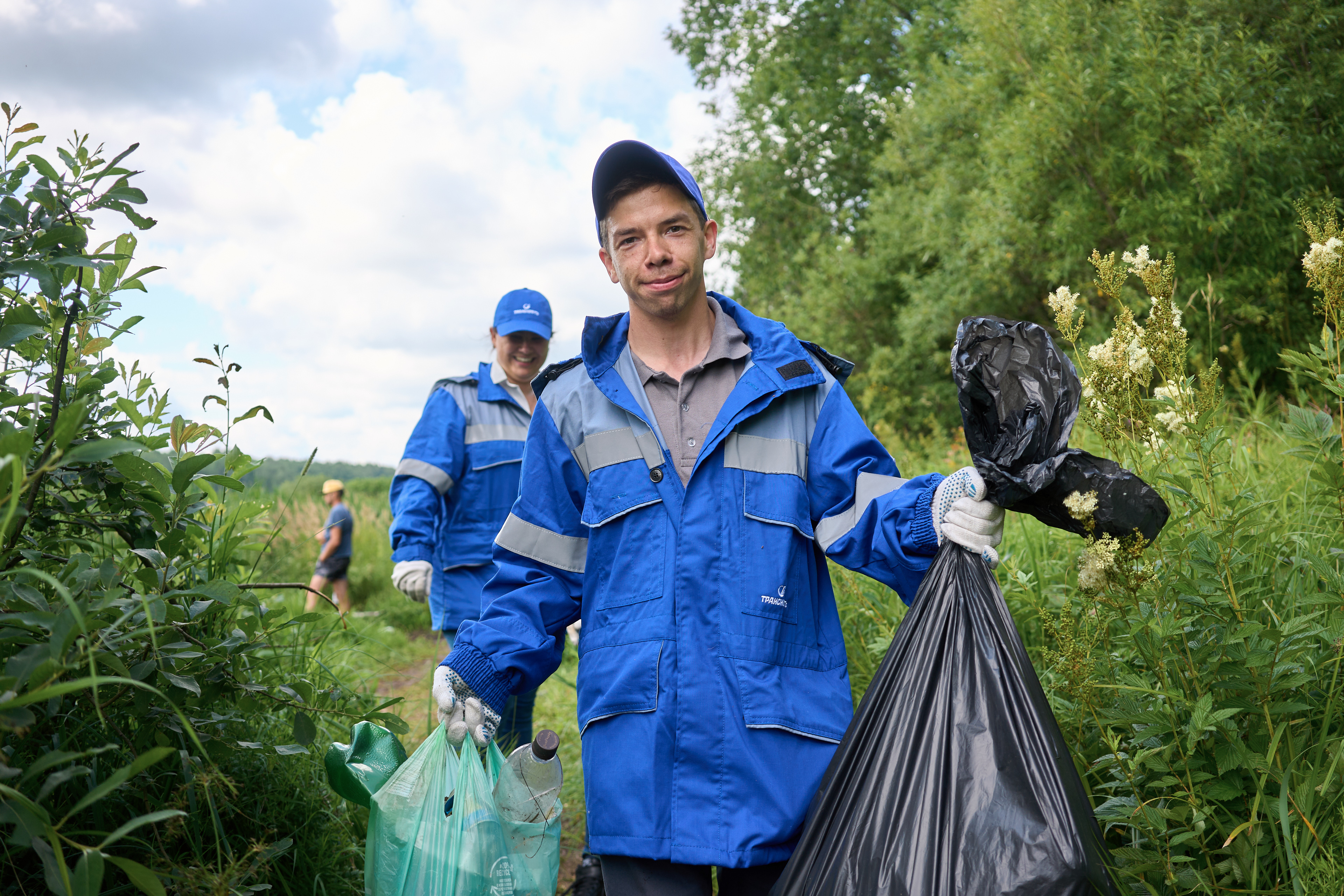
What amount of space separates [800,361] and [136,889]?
172 cm

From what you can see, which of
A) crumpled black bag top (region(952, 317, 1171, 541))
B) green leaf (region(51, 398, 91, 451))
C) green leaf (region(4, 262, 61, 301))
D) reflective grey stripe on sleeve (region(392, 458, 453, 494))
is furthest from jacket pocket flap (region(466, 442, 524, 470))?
green leaf (region(51, 398, 91, 451))

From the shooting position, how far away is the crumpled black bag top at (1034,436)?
153cm

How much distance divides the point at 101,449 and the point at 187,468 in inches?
19.8

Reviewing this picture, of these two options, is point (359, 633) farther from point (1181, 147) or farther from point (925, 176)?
point (925, 176)

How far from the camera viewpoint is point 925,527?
171 centimetres

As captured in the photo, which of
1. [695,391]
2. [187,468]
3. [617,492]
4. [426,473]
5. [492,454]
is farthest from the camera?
[492,454]

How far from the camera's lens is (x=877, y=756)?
1546mm

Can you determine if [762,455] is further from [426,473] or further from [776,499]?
[426,473]

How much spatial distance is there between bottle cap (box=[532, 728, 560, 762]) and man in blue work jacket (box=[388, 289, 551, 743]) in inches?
66.7

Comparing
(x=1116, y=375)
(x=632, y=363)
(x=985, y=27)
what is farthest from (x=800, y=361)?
(x=985, y=27)

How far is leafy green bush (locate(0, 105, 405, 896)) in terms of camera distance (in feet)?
3.92

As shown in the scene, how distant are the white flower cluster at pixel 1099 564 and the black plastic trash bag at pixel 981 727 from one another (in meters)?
0.04

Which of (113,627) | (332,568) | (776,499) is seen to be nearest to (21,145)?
(113,627)

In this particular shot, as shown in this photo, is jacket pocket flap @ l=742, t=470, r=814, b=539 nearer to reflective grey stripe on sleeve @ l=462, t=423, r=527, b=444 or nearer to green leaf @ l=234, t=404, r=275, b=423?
green leaf @ l=234, t=404, r=275, b=423
